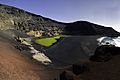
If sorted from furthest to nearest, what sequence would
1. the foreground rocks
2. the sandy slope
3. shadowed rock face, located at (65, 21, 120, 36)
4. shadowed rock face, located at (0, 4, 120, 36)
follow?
shadowed rock face, located at (65, 21, 120, 36) → shadowed rock face, located at (0, 4, 120, 36) → the foreground rocks → the sandy slope

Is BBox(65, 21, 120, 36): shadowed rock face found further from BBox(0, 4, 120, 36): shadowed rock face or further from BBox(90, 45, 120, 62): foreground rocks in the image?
BBox(90, 45, 120, 62): foreground rocks

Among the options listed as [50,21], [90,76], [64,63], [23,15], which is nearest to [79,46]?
[64,63]

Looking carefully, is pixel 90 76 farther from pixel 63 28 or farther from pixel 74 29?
pixel 63 28

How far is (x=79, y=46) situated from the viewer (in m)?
52.9

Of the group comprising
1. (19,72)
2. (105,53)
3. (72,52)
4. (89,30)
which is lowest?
(89,30)

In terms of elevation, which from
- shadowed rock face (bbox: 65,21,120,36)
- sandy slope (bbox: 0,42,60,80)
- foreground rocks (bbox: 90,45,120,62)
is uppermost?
foreground rocks (bbox: 90,45,120,62)

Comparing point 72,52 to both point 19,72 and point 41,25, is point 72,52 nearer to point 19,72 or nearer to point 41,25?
point 19,72

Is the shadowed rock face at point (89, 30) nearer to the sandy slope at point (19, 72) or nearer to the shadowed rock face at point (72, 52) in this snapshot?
the shadowed rock face at point (72, 52)

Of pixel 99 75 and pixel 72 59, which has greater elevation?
pixel 99 75

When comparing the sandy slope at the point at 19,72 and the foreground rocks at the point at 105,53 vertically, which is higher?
the foreground rocks at the point at 105,53

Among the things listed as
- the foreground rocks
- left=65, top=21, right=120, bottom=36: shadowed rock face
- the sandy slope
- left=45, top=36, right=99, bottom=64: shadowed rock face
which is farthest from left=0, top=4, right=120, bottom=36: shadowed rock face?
the foreground rocks

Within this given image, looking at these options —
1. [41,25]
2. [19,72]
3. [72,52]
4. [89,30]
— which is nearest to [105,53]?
[19,72]

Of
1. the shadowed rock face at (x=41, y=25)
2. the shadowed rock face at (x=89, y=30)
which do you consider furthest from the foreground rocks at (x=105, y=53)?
the shadowed rock face at (x=89, y=30)

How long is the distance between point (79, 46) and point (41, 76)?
22.6m
